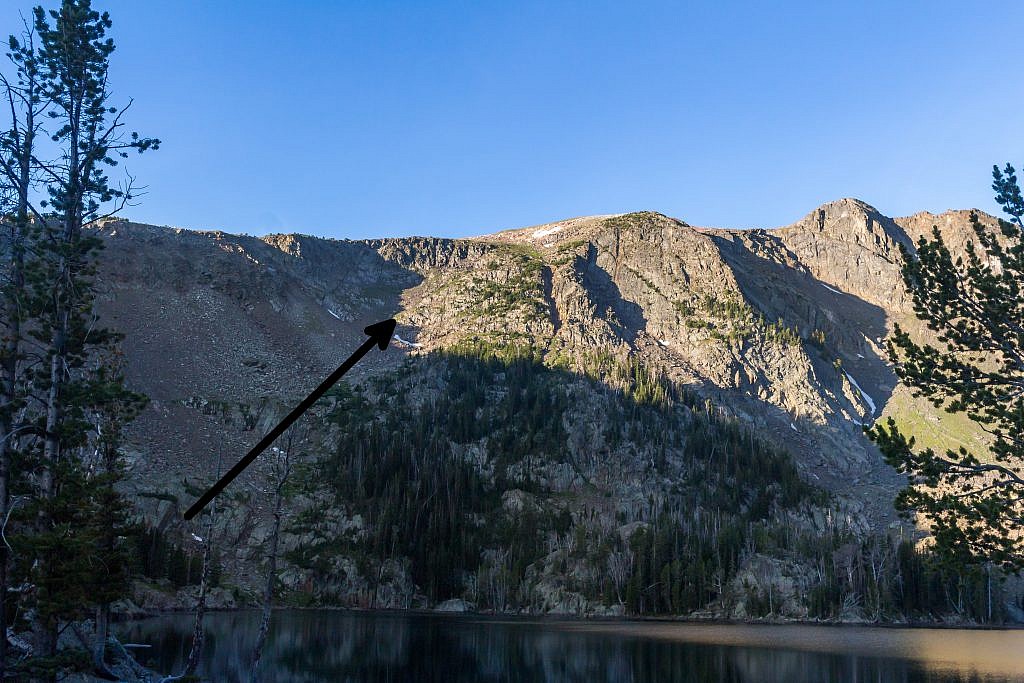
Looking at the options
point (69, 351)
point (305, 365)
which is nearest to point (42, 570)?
point (69, 351)

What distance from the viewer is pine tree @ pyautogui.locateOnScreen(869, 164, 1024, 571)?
26.6 meters

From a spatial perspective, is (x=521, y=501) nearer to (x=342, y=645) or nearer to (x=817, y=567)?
(x=817, y=567)

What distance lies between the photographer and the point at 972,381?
28.3m

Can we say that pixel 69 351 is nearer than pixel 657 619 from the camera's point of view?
Yes

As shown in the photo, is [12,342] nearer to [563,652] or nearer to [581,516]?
[563,652]

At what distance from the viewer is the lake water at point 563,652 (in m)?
51.9

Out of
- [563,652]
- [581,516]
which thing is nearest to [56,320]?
[563,652]

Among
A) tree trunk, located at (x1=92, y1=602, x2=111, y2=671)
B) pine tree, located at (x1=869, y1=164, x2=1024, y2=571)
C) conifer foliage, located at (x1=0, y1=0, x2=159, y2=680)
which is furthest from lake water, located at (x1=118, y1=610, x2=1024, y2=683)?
pine tree, located at (x1=869, y1=164, x2=1024, y2=571)

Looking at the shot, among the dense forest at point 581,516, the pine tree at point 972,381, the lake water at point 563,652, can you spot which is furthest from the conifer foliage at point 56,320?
the dense forest at point 581,516

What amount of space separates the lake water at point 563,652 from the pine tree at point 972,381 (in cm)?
2874

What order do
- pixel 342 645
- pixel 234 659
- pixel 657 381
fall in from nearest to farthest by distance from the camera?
pixel 234 659, pixel 342 645, pixel 657 381

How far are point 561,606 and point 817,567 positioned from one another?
48618 mm

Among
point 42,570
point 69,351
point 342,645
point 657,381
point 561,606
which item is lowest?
point 561,606

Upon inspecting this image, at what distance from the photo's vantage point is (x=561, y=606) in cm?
13375
